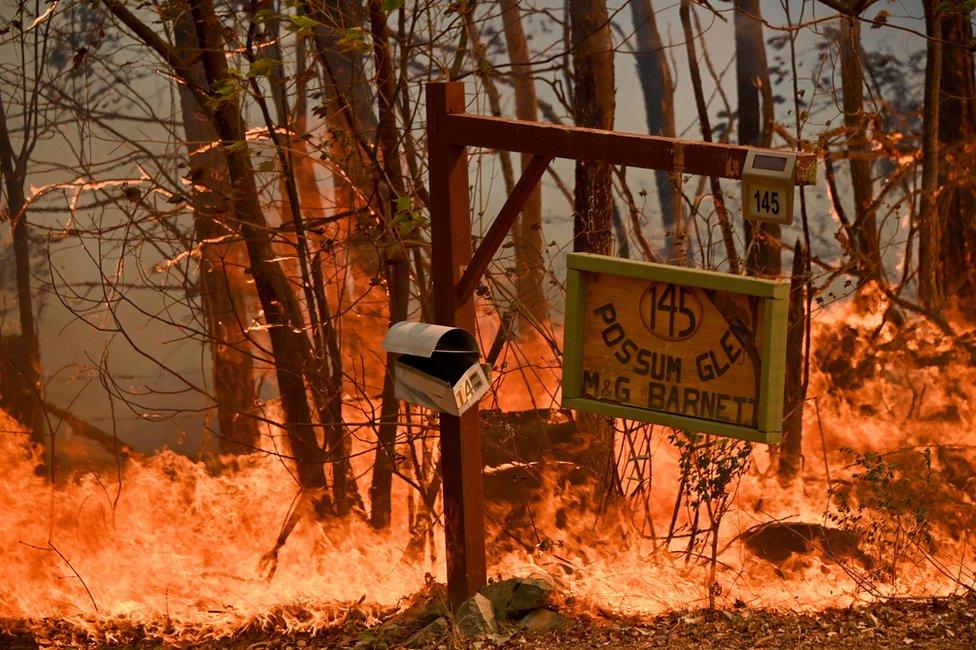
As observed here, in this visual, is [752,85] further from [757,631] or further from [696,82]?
[757,631]

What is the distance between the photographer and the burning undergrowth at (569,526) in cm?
602

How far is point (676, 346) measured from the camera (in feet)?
12.5

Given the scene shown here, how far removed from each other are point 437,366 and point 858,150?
3.66 m

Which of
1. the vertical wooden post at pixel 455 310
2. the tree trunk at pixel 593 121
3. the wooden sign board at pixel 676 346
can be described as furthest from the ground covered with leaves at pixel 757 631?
the tree trunk at pixel 593 121

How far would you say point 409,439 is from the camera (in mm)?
6098

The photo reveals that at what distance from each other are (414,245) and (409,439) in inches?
38.9

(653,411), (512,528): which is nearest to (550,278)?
(512,528)

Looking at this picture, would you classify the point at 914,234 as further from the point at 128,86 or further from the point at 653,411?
the point at 128,86

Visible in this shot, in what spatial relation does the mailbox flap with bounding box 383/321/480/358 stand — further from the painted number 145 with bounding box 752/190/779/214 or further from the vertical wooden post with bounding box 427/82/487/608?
the painted number 145 with bounding box 752/190/779/214

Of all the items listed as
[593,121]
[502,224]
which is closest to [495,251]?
[502,224]

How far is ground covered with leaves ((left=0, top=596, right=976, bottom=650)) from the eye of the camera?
4.51m

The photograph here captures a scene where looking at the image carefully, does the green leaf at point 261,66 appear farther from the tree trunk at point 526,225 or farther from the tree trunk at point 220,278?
the tree trunk at point 526,225

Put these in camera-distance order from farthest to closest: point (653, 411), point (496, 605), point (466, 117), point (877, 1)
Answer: point (877, 1) → point (496, 605) → point (466, 117) → point (653, 411)

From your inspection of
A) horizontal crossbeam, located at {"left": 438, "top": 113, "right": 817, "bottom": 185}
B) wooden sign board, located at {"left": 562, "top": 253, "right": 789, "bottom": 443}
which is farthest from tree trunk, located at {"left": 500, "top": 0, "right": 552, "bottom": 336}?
wooden sign board, located at {"left": 562, "top": 253, "right": 789, "bottom": 443}
